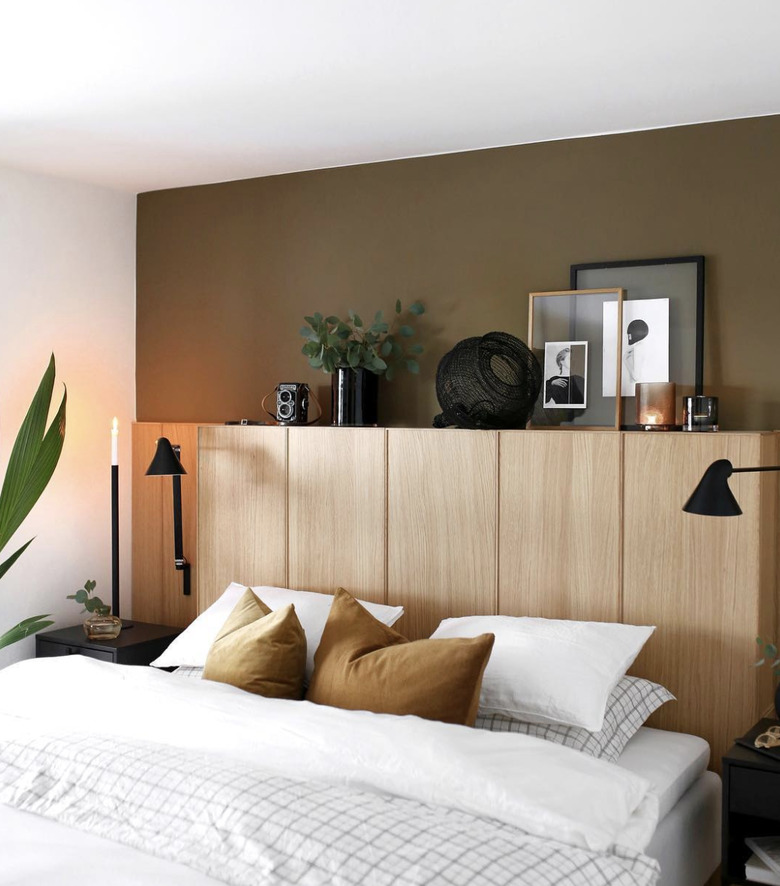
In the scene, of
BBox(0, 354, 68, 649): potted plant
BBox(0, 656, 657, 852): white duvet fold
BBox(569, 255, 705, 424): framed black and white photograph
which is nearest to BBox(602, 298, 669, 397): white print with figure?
BBox(569, 255, 705, 424): framed black and white photograph

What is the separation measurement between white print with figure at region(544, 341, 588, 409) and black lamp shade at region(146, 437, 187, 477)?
4.92 feet

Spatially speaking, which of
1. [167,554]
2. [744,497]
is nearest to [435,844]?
[744,497]

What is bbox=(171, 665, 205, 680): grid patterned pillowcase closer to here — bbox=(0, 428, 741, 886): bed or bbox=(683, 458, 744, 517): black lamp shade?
bbox=(0, 428, 741, 886): bed

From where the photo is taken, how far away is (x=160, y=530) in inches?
173

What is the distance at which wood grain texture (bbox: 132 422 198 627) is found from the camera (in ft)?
14.1

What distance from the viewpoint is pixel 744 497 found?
2900 millimetres

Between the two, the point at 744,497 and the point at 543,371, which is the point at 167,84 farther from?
the point at 744,497

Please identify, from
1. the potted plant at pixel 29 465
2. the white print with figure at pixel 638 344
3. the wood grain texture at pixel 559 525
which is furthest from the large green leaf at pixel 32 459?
the white print with figure at pixel 638 344

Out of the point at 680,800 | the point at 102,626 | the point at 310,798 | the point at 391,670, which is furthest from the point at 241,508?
the point at 680,800

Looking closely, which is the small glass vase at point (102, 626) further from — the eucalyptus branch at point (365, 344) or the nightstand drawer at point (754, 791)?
the nightstand drawer at point (754, 791)

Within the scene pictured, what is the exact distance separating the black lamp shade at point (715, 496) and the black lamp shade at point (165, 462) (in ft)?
6.88

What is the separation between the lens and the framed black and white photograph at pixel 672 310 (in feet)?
10.8

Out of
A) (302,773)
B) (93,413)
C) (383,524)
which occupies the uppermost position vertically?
(93,413)

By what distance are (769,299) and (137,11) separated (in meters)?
2.12
